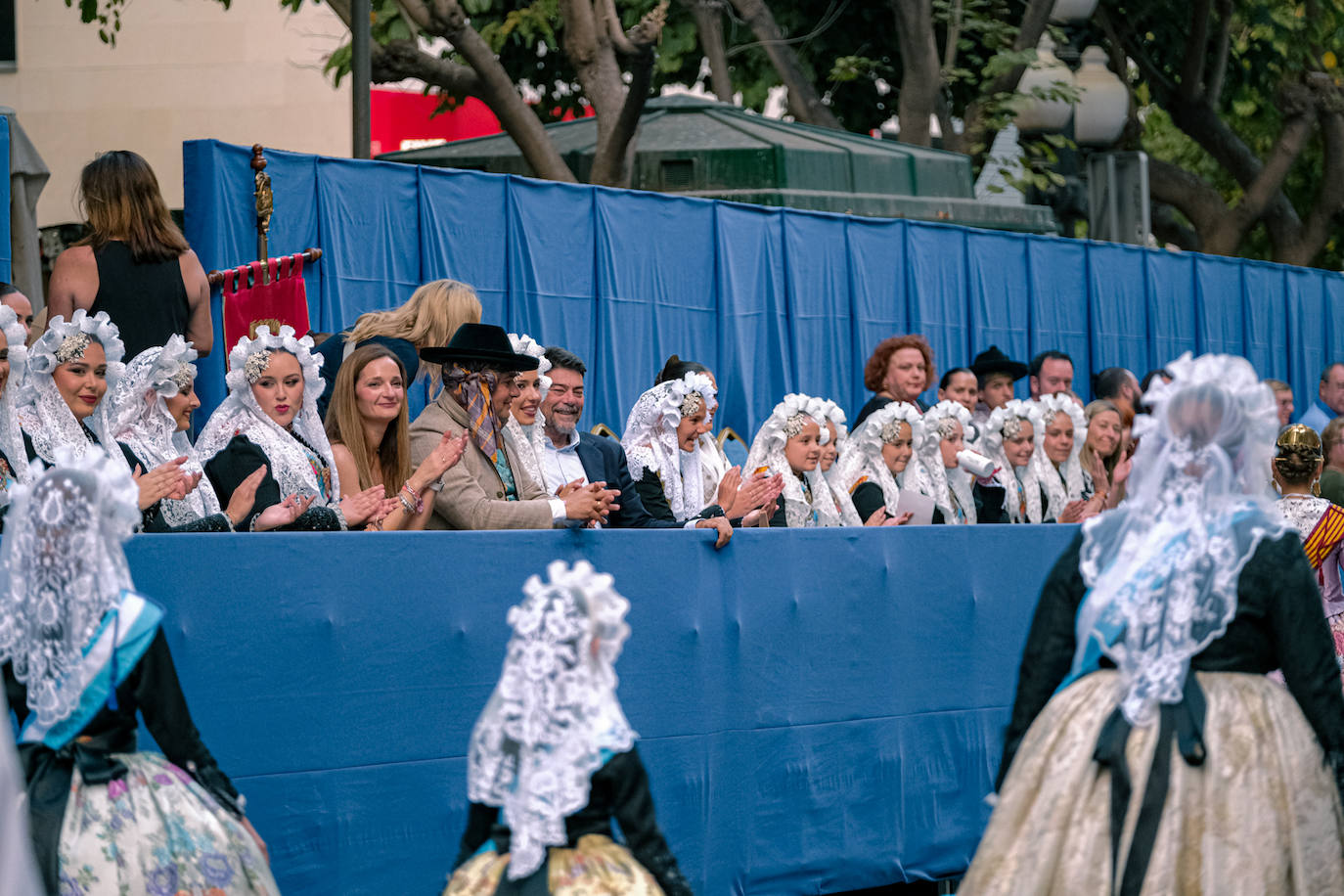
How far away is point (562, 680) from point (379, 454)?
2.90 m

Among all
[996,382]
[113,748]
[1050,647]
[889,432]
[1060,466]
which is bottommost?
[113,748]

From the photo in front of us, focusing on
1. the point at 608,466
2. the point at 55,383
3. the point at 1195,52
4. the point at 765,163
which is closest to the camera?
the point at 55,383

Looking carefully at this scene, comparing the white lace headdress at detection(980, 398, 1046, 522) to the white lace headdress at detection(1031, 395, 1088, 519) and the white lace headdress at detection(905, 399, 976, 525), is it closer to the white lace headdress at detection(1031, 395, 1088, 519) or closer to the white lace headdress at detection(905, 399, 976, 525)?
the white lace headdress at detection(1031, 395, 1088, 519)

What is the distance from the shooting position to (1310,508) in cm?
759

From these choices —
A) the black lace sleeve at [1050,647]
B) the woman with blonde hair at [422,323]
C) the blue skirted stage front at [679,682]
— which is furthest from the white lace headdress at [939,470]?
the black lace sleeve at [1050,647]

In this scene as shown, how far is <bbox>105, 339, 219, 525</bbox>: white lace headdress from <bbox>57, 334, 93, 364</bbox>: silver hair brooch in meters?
0.30

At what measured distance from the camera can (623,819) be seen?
4199mm

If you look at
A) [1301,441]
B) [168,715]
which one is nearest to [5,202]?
[168,715]

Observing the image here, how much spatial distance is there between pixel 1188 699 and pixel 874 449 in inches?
186

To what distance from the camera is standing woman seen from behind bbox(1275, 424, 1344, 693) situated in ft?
24.9

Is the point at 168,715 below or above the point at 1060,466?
below

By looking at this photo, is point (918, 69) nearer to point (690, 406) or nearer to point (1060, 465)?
point (1060, 465)

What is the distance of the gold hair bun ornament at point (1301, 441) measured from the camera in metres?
7.56

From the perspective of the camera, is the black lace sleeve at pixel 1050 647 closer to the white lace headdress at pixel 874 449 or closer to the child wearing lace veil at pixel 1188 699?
the child wearing lace veil at pixel 1188 699
